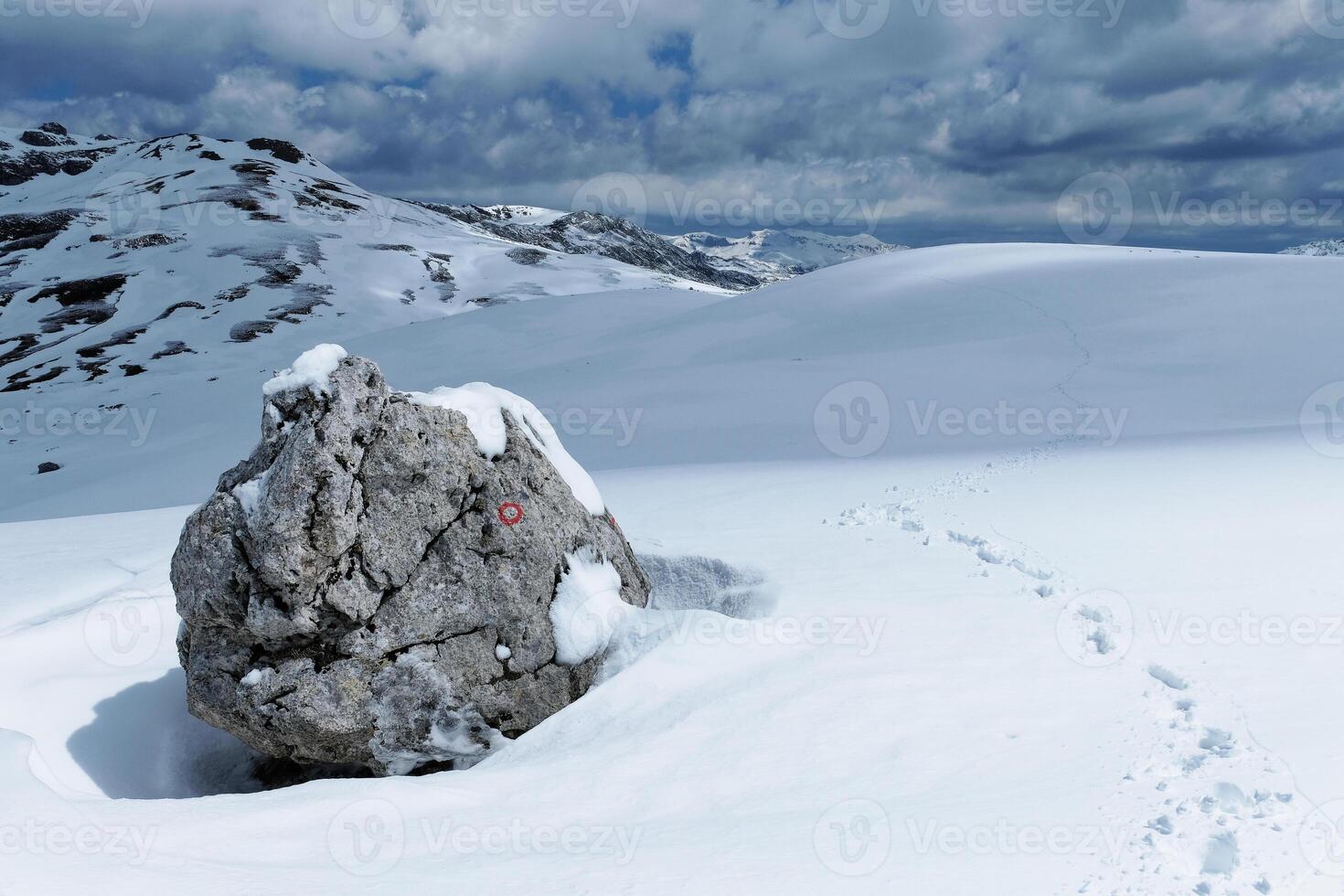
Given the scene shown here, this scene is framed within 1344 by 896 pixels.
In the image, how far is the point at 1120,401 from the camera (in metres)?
13.3

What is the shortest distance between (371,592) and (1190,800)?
15.9ft

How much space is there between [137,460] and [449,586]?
18268 millimetres

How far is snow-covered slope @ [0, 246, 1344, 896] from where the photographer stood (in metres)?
3.55

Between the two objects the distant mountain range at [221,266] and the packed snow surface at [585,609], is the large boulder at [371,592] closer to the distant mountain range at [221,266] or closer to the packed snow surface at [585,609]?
Result: the packed snow surface at [585,609]

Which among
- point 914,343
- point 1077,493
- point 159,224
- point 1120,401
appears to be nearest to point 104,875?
point 1077,493

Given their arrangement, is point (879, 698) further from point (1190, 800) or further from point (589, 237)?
point (589, 237)

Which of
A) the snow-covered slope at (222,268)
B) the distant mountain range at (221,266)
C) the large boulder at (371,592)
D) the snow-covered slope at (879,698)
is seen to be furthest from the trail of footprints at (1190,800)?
the distant mountain range at (221,266)

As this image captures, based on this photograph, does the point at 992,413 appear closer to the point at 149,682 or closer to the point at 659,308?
the point at 149,682

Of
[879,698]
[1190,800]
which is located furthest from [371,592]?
[1190,800]

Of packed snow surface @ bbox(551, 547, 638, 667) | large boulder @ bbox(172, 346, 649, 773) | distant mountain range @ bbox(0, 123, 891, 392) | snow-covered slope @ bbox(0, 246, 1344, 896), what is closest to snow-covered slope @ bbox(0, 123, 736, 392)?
distant mountain range @ bbox(0, 123, 891, 392)

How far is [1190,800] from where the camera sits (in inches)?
148

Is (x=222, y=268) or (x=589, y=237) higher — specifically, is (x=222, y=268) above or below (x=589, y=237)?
below

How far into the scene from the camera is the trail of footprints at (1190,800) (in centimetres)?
330

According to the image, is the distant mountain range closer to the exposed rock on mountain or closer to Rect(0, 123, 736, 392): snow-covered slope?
Rect(0, 123, 736, 392): snow-covered slope
